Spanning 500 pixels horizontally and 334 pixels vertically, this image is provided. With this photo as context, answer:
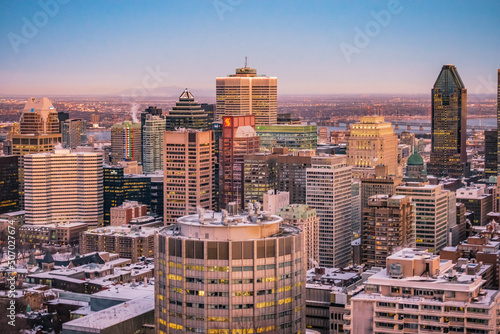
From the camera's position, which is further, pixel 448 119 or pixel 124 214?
pixel 448 119

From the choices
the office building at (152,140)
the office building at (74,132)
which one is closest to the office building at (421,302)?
the office building at (152,140)

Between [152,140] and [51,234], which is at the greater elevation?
[152,140]

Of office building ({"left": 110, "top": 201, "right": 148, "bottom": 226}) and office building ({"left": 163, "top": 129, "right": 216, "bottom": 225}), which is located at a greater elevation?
office building ({"left": 163, "top": 129, "right": 216, "bottom": 225})

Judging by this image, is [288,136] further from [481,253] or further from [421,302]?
[421,302]

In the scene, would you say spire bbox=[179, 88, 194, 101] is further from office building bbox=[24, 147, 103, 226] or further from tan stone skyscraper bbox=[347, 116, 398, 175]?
tan stone skyscraper bbox=[347, 116, 398, 175]

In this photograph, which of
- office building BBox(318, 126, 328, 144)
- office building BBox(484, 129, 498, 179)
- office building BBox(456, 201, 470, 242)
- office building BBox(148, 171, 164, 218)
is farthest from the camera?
office building BBox(318, 126, 328, 144)

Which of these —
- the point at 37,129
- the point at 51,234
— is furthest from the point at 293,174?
the point at 37,129

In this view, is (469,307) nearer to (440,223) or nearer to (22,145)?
(440,223)

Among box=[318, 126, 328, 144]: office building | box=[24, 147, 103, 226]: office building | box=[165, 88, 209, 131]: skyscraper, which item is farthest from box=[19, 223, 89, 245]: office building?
box=[318, 126, 328, 144]: office building
